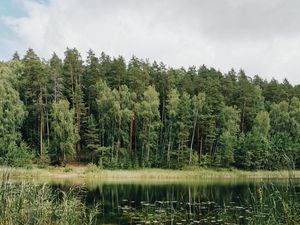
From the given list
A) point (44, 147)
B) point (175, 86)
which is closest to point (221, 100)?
point (175, 86)

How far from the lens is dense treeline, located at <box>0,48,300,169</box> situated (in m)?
59.9

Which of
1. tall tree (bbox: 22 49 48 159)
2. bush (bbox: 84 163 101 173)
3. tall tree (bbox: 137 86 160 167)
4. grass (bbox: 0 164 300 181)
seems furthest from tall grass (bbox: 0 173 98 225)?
tall tree (bbox: 137 86 160 167)

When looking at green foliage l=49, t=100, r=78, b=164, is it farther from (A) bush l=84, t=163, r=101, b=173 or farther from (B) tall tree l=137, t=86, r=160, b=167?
(B) tall tree l=137, t=86, r=160, b=167

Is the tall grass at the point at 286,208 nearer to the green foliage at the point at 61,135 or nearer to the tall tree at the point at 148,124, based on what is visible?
the green foliage at the point at 61,135

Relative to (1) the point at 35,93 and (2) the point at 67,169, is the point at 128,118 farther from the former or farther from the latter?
(1) the point at 35,93

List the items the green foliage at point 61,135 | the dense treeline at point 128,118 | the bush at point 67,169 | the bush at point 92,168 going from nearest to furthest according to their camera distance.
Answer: the bush at point 67,169, the bush at point 92,168, the green foliage at point 61,135, the dense treeline at point 128,118

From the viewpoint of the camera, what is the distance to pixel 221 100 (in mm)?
71500

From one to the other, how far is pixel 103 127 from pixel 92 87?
8.88m

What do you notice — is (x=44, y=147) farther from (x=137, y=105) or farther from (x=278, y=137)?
(x=278, y=137)

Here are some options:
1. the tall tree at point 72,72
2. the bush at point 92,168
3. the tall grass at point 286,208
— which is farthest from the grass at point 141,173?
the tall grass at point 286,208

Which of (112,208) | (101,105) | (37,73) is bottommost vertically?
(112,208)

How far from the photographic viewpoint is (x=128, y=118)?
208 ft

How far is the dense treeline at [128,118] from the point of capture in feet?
197

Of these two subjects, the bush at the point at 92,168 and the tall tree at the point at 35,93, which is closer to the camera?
the bush at the point at 92,168
